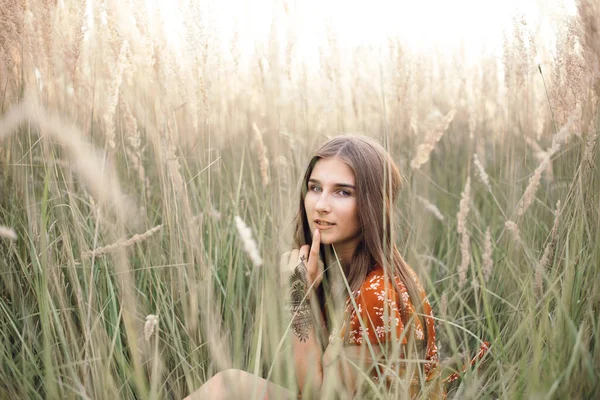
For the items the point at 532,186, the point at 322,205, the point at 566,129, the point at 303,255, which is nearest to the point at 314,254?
the point at 303,255

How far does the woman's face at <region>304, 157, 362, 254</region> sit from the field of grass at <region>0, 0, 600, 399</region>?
9 centimetres

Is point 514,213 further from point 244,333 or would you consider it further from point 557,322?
point 244,333

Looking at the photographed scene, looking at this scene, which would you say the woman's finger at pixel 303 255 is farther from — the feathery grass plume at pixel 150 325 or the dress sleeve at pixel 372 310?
the feathery grass plume at pixel 150 325

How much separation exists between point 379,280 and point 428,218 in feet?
2.73

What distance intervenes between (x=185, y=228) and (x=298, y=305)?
1.21ft

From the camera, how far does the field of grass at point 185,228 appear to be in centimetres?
138

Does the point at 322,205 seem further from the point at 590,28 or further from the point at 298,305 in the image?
the point at 590,28

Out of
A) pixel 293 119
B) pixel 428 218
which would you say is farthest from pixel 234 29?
pixel 428 218

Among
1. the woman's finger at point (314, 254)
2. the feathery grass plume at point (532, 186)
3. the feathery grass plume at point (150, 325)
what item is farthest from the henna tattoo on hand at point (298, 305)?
the feathery grass plume at point (532, 186)

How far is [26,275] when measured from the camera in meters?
1.65

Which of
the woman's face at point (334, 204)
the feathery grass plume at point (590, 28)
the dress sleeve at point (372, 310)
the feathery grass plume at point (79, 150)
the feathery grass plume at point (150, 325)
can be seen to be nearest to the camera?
the feathery grass plume at point (150, 325)

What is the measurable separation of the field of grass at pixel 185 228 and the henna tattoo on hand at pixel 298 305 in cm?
8

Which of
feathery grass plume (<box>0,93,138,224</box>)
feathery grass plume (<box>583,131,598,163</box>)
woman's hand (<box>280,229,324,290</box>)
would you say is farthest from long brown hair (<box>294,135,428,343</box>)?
feathery grass plume (<box>0,93,138,224</box>)

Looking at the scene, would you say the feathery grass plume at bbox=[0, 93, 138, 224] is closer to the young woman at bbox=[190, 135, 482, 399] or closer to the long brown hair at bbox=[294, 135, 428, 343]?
the young woman at bbox=[190, 135, 482, 399]
